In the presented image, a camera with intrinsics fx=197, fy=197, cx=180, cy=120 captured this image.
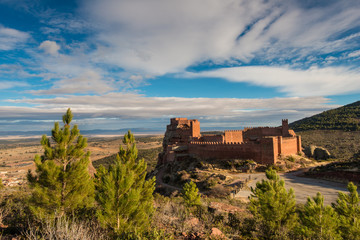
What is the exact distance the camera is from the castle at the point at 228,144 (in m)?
32.6

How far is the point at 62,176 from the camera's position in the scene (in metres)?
9.82

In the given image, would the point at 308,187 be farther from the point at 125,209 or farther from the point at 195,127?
the point at 195,127

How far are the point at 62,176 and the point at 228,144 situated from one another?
1151 inches

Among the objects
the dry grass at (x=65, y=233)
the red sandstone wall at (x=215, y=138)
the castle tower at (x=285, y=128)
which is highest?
the castle tower at (x=285, y=128)

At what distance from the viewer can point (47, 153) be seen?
32.8 ft

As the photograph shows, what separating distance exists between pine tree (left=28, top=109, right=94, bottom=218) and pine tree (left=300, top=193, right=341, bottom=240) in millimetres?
10743

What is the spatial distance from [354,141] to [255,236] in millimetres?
58208

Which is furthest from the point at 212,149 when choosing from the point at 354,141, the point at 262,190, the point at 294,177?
the point at 354,141

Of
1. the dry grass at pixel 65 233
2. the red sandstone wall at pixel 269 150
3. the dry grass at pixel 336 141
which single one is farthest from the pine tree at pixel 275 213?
the dry grass at pixel 336 141

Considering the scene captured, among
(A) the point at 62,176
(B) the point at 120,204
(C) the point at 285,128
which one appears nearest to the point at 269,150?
(C) the point at 285,128

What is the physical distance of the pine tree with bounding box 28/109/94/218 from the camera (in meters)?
9.45

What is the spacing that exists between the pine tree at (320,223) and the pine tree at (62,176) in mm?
10743

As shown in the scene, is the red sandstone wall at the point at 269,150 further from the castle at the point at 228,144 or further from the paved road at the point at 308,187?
the paved road at the point at 308,187

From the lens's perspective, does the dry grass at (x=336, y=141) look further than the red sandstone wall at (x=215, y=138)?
Yes
